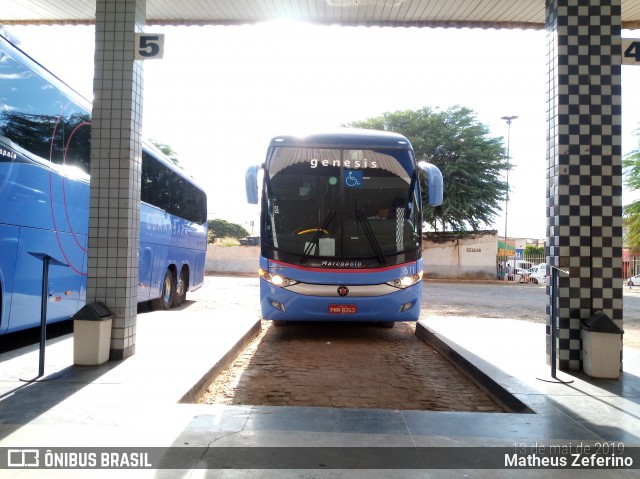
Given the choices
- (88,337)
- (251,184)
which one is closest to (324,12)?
(251,184)

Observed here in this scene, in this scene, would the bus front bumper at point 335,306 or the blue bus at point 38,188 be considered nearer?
the blue bus at point 38,188

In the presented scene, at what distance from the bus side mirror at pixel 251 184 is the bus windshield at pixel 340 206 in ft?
0.59

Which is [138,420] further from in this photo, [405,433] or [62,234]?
[62,234]

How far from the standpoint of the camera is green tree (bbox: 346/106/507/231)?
30156mm

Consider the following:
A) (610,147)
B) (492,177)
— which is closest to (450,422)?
(610,147)

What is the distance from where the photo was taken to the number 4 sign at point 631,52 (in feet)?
19.4

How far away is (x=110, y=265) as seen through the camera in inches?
231

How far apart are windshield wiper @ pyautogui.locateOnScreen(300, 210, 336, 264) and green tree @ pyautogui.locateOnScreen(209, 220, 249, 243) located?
151 ft

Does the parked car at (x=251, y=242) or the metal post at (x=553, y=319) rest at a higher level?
the parked car at (x=251, y=242)

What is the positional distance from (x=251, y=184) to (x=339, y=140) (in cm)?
164

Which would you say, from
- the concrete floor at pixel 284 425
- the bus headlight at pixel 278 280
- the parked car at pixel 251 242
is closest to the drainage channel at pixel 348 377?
the concrete floor at pixel 284 425

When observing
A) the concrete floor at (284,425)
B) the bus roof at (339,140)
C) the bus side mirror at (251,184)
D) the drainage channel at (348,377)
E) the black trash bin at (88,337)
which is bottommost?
the drainage channel at (348,377)

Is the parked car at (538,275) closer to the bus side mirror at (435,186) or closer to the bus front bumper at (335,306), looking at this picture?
the bus side mirror at (435,186)

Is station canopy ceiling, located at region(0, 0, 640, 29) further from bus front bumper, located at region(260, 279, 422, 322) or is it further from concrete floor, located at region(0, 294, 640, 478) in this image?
concrete floor, located at region(0, 294, 640, 478)
